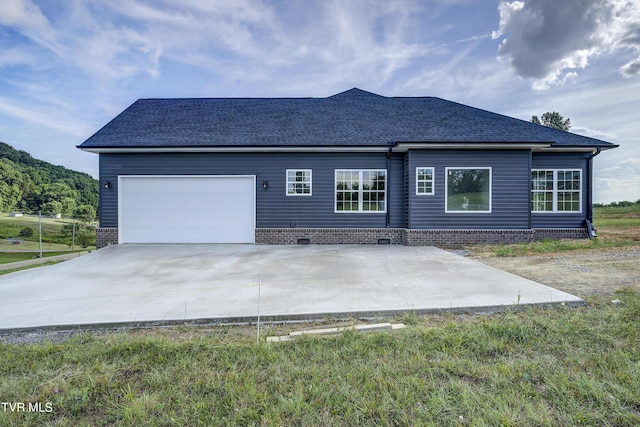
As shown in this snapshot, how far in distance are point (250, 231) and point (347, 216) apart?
342 centimetres

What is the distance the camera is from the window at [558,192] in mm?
9906

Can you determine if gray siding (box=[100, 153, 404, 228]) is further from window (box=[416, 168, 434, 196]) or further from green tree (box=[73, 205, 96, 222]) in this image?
green tree (box=[73, 205, 96, 222])

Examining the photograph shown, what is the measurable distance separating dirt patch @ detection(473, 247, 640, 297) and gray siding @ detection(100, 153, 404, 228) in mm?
4013

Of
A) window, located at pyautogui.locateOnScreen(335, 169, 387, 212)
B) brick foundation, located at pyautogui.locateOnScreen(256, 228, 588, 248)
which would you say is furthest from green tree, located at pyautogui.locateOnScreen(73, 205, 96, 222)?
window, located at pyautogui.locateOnScreen(335, 169, 387, 212)

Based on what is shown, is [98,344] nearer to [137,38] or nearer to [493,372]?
[493,372]

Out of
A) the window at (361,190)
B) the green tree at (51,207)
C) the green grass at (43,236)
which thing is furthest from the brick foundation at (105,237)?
the green tree at (51,207)

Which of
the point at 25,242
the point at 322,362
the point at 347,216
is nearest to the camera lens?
the point at 322,362

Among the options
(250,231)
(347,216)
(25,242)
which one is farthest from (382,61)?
(25,242)

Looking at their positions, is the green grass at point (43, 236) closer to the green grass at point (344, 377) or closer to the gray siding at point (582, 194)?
the green grass at point (344, 377)

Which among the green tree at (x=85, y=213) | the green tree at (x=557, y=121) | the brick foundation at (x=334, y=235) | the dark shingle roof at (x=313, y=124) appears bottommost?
the brick foundation at (x=334, y=235)

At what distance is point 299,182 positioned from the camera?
10016mm

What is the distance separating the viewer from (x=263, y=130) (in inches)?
408

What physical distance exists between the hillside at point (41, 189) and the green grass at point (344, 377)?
1114 inches

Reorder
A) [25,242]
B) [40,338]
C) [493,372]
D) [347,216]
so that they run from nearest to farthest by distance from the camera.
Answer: [493,372], [40,338], [347,216], [25,242]
